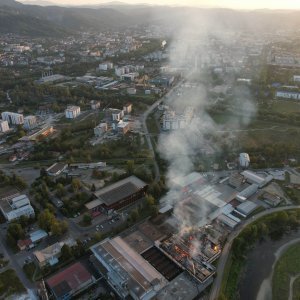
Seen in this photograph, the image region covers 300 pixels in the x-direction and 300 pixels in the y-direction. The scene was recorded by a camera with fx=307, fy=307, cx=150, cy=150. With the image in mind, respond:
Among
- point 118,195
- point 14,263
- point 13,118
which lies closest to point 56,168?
point 118,195

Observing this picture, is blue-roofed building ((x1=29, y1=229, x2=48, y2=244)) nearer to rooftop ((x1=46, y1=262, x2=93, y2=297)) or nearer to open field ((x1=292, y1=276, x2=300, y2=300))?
rooftop ((x1=46, y1=262, x2=93, y2=297))

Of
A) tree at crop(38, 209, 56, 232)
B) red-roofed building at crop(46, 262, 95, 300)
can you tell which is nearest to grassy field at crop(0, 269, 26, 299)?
red-roofed building at crop(46, 262, 95, 300)

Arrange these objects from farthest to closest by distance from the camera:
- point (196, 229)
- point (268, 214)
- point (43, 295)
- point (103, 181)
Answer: point (103, 181) < point (268, 214) < point (196, 229) < point (43, 295)

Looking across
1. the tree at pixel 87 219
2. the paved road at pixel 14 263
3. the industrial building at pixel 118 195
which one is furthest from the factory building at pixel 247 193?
the paved road at pixel 14 263

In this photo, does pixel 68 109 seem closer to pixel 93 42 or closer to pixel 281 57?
pixel 281 57

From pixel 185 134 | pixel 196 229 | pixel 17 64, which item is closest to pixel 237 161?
pixel 185 134

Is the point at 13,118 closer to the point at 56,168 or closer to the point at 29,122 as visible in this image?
the point at 29,122
